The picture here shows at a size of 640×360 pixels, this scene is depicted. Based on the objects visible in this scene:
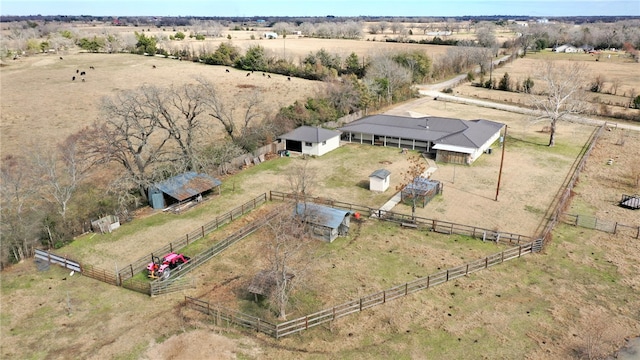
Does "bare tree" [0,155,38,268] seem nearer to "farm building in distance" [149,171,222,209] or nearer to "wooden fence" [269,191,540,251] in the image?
"farm building in distance" [149,171,222,209]

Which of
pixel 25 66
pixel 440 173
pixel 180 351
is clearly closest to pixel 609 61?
pixel 440 173

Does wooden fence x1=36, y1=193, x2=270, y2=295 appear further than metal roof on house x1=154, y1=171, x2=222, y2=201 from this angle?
No

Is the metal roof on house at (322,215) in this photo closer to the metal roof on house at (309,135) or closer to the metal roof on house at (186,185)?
the metal roof on house at (186,185)

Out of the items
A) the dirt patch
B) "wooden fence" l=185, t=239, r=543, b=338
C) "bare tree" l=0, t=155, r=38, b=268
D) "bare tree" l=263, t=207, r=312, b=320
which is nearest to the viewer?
the dirt patch

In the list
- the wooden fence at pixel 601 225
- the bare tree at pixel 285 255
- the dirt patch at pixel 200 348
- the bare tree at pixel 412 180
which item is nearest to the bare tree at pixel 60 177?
the bare tree at pixel 285 255

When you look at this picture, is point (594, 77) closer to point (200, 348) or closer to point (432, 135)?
point (432, 135)

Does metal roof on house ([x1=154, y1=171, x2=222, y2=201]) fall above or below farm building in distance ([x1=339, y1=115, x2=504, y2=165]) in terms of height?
below

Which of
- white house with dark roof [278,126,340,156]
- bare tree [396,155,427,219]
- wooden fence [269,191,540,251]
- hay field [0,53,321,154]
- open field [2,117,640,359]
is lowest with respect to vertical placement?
open field [2,117,640,359]

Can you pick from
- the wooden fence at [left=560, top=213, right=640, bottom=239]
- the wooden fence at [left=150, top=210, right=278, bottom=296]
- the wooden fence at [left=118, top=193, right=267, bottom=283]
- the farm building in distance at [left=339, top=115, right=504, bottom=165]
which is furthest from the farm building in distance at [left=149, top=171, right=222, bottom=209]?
the wooden fence at [left=560, top=213, right=640, bottom=239]
